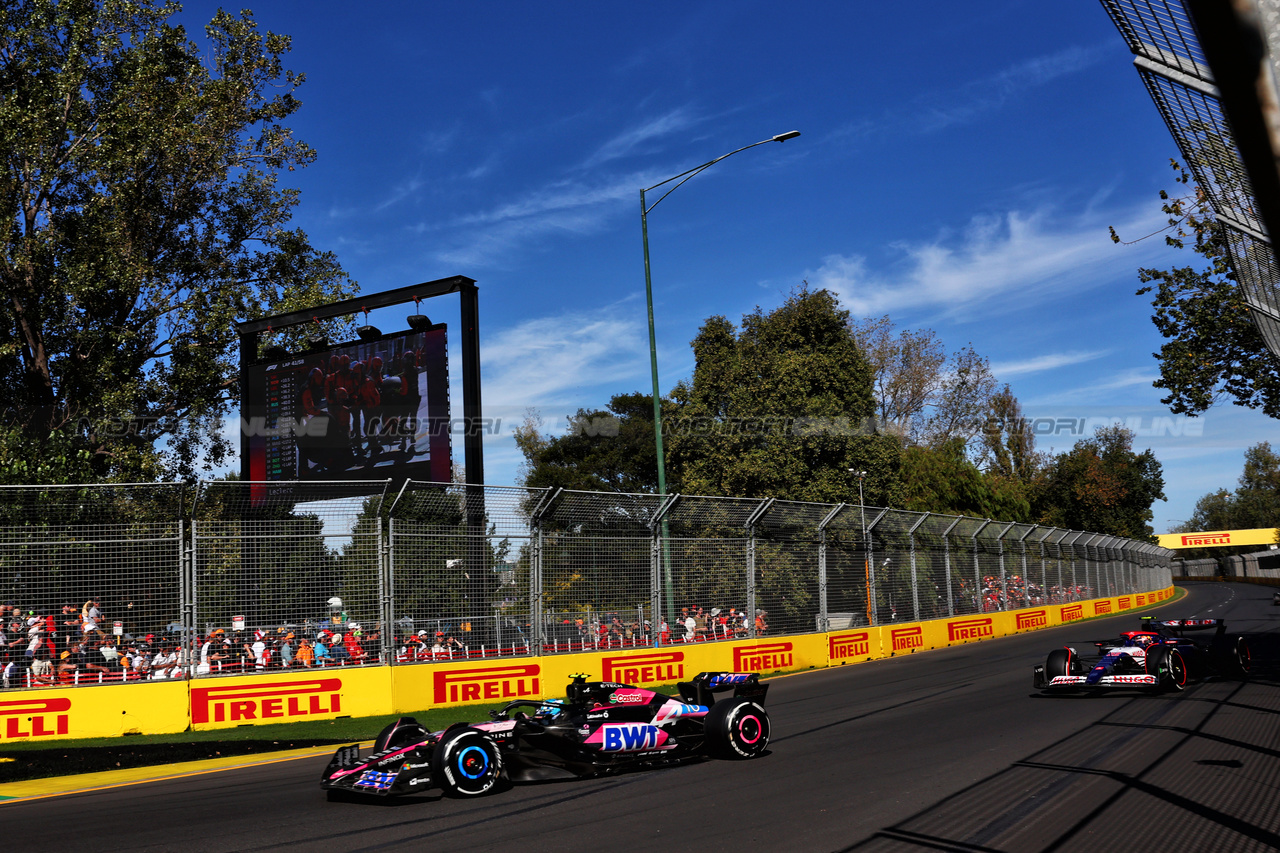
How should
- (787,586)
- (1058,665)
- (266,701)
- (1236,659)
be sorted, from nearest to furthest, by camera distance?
1. (1058,665)
2. (266,701)
3. (1236,659)
4. (787,586)

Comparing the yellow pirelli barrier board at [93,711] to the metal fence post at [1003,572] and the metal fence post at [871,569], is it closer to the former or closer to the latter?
the metal fence post at [871,569]

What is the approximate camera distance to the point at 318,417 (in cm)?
1583

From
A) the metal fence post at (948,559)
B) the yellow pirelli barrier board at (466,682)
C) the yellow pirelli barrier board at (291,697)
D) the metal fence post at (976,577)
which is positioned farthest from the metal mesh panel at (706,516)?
the metal fence post at (976,577)

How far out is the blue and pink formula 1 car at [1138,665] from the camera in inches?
438

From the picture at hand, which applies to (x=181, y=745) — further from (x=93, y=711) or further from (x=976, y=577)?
(x=976, y=577)

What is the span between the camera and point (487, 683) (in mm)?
13023

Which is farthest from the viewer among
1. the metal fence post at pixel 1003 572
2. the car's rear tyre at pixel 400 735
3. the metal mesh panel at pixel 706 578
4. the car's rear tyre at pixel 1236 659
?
the metal fence post at pixel 1003 572

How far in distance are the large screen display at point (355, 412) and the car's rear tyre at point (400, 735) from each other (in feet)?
24.2

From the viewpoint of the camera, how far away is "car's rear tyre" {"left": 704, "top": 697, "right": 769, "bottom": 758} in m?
7.92

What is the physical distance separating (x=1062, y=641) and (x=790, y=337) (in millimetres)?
13698

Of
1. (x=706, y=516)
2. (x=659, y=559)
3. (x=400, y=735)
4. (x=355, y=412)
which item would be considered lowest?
(x=400, y=735)

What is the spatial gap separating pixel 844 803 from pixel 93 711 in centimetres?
932

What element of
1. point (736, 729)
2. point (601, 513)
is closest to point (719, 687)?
point (736, 729)

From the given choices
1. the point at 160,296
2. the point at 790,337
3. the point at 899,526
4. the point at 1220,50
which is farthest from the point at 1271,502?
the point at 1220,50
